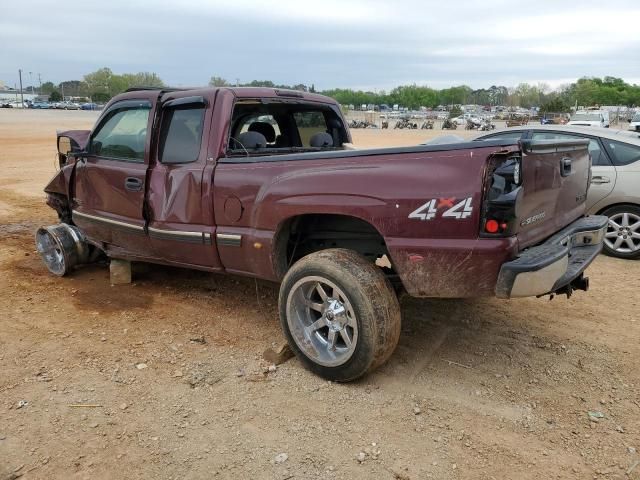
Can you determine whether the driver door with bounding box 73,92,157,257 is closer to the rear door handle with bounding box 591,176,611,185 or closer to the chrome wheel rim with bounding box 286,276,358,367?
the chrome wheel rim with bounding box 286,276,358,367

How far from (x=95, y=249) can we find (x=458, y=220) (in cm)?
418

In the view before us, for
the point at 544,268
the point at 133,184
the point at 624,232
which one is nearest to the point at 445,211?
the point at 544,268

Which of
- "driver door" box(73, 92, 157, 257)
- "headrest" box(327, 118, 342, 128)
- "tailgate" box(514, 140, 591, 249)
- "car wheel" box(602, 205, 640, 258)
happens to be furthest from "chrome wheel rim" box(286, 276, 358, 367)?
"car wheel" box(602, 205, 640, 258)

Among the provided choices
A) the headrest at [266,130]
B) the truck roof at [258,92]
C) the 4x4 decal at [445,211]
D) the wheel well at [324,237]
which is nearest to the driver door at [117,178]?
the truck roof at [258,92]

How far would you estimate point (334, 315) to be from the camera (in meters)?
3.60

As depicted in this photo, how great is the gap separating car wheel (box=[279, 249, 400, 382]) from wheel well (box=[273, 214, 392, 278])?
256 millimetres

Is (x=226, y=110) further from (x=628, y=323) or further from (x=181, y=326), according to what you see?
(x=628, y=323)

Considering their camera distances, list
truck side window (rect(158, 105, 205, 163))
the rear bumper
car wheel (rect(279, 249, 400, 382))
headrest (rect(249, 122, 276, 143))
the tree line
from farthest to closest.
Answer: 1. the tree line
2. headrest (rect(249, 122, 276, 143))
3. truck side window (rect(158, 105, 205, 163))
4. car wheel (rect(279, 249, 400, 382))
5. the rear bumper

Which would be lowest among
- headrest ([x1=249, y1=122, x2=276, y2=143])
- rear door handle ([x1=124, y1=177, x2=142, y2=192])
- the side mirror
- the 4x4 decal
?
rear door handle ([x1=124, y1=177, x2=142, y2=192])

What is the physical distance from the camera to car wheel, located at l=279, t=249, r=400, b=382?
11.2 feet

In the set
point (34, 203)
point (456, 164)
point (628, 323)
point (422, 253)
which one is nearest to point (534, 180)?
point (456, 164)

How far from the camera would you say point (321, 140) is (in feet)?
18.2

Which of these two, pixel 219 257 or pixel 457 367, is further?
pixel 219 257

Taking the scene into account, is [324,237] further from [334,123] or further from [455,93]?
[455,93]
